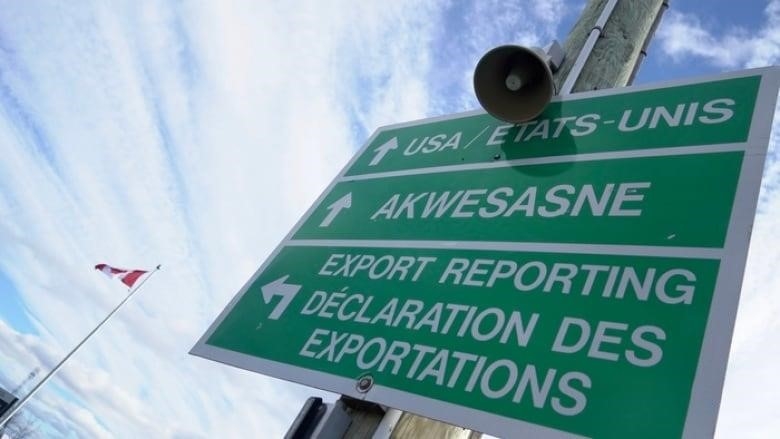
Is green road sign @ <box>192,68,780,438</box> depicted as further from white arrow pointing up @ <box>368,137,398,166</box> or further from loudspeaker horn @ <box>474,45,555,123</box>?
white arrow pointing up @ <box>368,137,398,166</box>

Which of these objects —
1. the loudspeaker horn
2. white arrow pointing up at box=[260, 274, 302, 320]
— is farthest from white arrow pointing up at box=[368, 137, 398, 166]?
Result: white arrow pointing up at box=[260, 274, 302, 320]

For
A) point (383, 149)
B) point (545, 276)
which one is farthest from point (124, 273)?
point (545, 276)

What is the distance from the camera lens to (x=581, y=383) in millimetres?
1187

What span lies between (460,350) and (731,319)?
0.67 m

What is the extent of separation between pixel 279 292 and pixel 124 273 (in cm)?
2057

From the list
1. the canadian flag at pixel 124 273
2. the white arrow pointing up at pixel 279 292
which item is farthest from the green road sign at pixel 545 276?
the canadian flag at pixel 124 273

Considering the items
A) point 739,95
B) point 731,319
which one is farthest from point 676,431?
point 739,95

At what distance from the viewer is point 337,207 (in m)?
2.40

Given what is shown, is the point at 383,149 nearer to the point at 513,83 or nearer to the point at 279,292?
the point at 513,83

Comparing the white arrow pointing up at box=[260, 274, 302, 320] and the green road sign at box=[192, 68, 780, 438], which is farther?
the white arrow pointing up at box=[260, 274, 302, 320]

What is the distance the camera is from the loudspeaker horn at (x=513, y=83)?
2.16 meters

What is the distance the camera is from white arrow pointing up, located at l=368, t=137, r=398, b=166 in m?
2.62

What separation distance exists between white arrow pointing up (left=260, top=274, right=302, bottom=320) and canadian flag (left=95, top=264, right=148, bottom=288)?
19.8 metres

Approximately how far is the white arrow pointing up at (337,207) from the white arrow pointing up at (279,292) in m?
0.36
